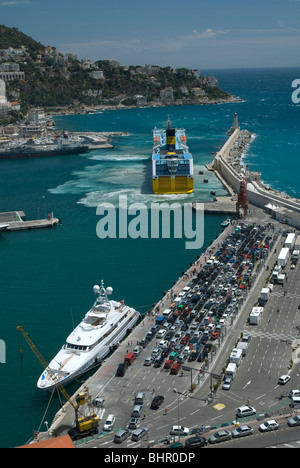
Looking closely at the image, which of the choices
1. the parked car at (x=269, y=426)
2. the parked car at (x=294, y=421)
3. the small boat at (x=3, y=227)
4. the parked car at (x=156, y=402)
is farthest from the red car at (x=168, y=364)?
the small boat at (x=3, y=227)

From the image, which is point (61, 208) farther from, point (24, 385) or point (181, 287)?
point (24, 385)

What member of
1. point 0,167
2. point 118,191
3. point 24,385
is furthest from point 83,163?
point 24,385

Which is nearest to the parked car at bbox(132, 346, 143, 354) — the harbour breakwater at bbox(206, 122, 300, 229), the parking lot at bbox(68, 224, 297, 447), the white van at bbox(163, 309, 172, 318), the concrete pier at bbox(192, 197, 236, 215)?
the parking lot at bbox(68, 224, 297, 447)

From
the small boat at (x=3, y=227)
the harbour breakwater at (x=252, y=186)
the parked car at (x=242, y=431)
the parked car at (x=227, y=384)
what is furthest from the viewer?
the small boat at (x=3, y=227)

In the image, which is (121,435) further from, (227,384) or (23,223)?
(23,223)

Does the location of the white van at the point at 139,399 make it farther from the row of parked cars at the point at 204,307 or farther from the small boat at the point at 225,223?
the small boat at the point at 225,223

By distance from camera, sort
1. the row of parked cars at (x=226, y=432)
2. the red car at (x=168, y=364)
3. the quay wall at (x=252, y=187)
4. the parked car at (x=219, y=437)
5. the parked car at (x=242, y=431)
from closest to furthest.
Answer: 1. the row of parked cars at (x=226, y=432)
2. the parked car at (x=219, y=437)
3. the parked car at (x=242, y=431)
4. the red car at (x=168, y=364)
5. the quay wall at (x=252, y=187)

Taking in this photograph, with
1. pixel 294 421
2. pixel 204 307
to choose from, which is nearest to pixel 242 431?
pixel 294 421
